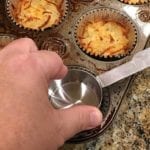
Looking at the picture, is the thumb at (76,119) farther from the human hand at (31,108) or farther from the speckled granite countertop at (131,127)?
the speckled granite countertop at (131,127)

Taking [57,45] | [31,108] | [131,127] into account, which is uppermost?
[31,108]

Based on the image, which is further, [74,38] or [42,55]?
[74,38]

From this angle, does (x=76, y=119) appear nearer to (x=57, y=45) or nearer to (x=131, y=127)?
(x=131, y=127)

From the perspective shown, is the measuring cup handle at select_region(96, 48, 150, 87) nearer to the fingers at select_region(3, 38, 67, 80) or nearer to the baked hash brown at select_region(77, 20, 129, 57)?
the baked hash brown at select_region(77, 20, 129, 57)

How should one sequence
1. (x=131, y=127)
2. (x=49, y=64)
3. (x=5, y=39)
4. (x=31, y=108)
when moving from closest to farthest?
(x=31, y=108), (x=49, y=64), (x=131, y=127), (x=5, y=39)

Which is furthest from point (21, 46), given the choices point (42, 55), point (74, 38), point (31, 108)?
point (74, 38)

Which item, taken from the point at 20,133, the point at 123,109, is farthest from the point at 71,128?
the point at 123,109

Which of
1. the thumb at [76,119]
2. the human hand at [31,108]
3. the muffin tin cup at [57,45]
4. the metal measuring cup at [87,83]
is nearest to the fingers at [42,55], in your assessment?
the human hand at [31,108]

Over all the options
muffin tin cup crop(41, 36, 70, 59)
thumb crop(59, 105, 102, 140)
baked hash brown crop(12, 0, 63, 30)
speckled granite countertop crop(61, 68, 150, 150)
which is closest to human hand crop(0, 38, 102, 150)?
thumb crop(59, 105, 102, 140)
